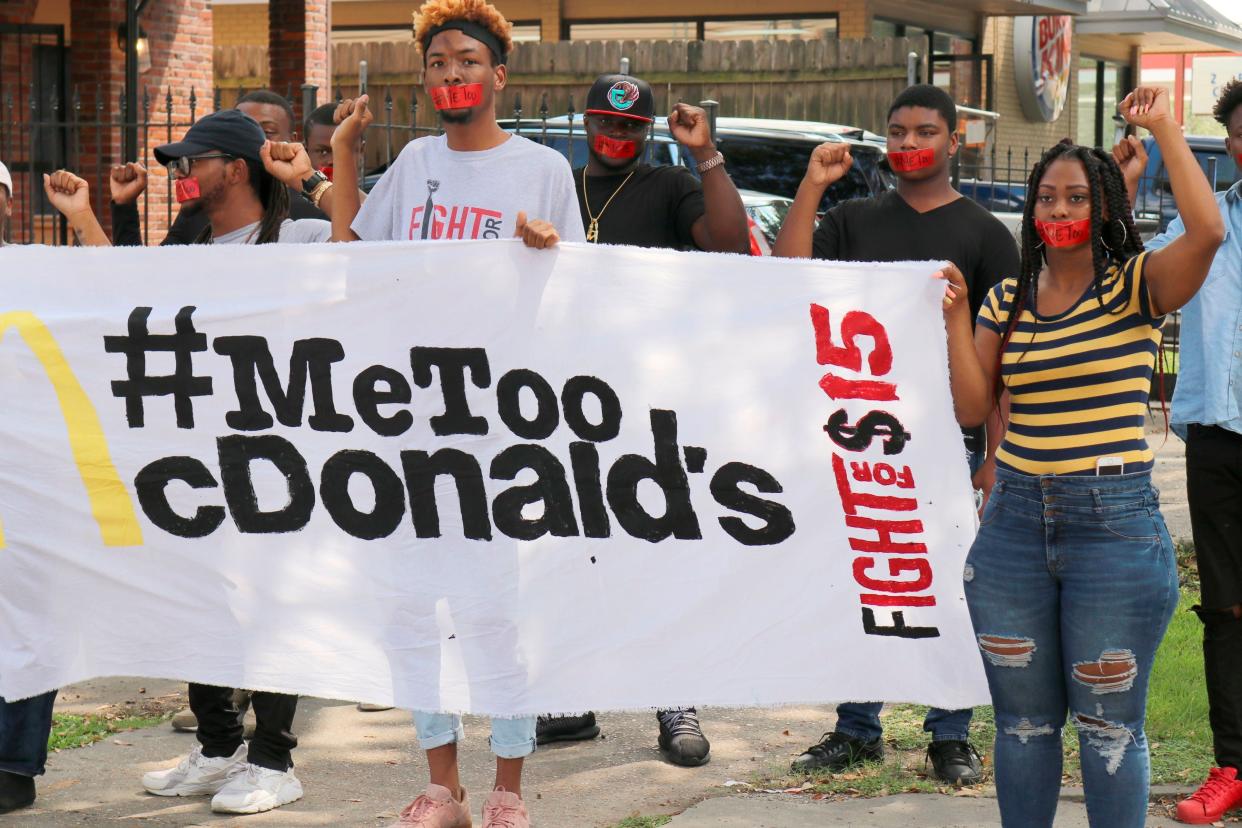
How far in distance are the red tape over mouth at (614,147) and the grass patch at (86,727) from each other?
2596mm

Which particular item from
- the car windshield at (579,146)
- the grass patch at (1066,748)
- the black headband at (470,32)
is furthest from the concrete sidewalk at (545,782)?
the car windshield at (579,146)

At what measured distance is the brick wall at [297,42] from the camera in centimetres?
1728

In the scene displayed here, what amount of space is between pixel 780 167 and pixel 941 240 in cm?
771

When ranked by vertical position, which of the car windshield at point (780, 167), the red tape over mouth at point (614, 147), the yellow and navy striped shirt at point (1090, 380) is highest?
the car windshield at point (780, 167)

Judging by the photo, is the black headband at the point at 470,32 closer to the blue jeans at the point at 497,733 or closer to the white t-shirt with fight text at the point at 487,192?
the white t-shirt with fight text at the point at 487,192

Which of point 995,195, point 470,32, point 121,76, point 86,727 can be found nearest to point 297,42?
point 121,76

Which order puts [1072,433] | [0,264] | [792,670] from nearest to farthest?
1. [1072,433]
2. [792,670]
3. [0,264]

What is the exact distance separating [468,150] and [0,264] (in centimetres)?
144

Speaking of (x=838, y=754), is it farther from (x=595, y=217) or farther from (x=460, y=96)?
(x=460, y=96)

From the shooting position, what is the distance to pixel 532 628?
447cm

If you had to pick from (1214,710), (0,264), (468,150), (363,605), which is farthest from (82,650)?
(1214,710)

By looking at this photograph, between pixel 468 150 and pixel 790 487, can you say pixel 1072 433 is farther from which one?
pixel 468 150

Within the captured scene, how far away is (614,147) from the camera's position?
17.7 feet

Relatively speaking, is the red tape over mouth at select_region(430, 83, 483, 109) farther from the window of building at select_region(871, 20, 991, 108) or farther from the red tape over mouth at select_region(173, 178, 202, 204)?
the window of building at select_region(871, 20, 991, 108)
